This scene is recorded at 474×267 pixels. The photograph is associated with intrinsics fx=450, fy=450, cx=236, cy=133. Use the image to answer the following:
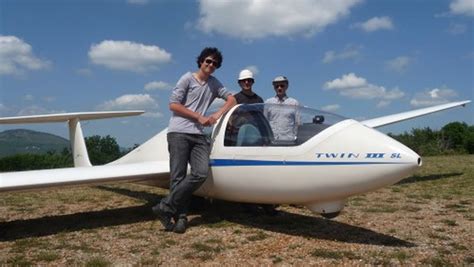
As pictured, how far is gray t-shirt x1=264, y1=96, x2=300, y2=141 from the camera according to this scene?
5.24 m

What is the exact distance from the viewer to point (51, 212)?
789 centimetres

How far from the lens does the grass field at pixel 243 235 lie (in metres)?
4.76

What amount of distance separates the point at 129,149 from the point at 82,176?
3758 mm

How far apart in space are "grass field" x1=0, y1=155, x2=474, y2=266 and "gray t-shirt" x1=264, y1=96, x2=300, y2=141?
1281mm

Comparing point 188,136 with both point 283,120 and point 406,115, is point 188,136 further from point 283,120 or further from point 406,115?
point 406,115

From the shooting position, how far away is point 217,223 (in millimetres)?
6461

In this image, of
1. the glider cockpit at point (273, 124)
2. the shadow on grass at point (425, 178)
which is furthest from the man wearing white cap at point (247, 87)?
the shadow on grass at point (425, 178)

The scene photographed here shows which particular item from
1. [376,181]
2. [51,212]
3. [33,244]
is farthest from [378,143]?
[51,212]

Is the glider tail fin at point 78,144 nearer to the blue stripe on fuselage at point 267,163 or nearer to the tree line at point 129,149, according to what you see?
the tree line at point 129,149

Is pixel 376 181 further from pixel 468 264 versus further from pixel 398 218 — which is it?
pixel 398 218

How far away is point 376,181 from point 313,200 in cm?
80

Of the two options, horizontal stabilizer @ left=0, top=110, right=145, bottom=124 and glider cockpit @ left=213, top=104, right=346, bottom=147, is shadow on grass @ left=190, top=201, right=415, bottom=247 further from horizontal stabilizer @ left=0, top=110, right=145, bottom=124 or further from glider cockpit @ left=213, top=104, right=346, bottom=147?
horizontal stabilizer @ left=0, top=110, right=145, bottom=124

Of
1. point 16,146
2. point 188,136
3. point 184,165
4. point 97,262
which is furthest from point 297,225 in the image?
point 16,146

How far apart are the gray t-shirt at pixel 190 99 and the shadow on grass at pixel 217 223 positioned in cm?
145
